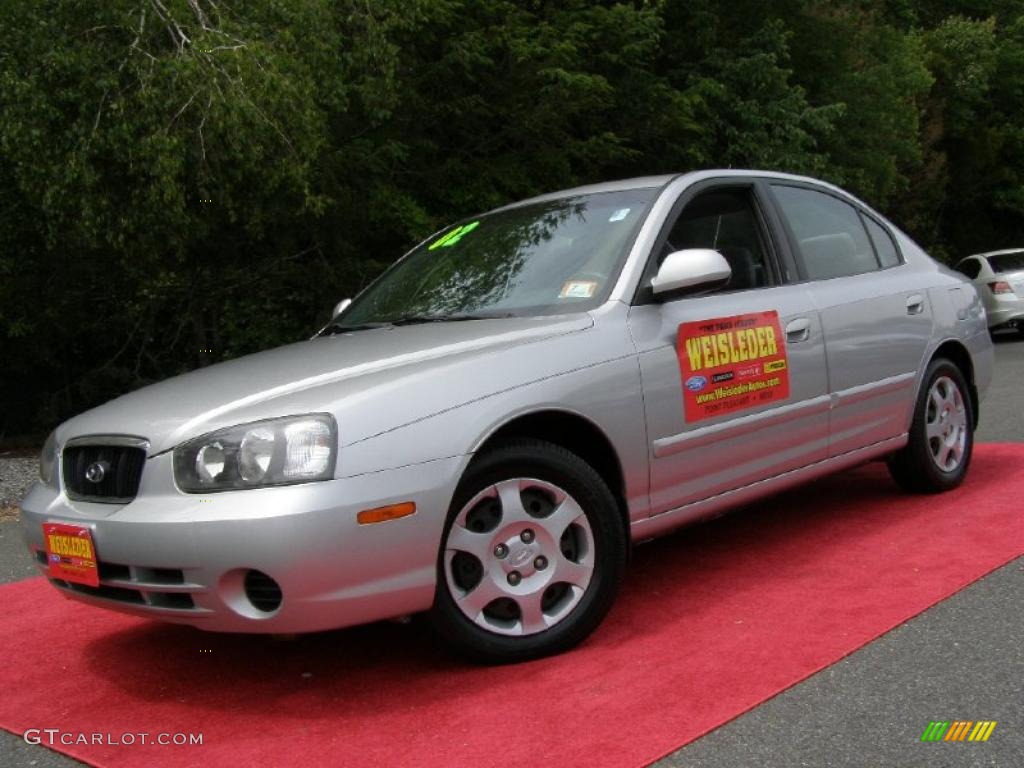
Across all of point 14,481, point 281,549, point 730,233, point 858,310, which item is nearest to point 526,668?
point 281,549

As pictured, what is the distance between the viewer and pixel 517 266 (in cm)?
464

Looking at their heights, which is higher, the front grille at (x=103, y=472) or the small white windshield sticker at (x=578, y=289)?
the small white windshield sticker at (x=578, y=289)

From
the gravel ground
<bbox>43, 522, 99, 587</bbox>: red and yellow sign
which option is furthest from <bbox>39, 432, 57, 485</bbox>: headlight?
the gravel ground

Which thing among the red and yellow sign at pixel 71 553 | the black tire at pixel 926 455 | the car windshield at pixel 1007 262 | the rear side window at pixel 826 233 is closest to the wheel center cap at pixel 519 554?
the red and yellow sign at pixel 71 553

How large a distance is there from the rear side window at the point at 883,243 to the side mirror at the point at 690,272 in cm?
186

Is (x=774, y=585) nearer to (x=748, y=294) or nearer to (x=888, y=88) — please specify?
(x=748, y=294)

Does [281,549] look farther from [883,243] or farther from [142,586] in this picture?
[883,243]

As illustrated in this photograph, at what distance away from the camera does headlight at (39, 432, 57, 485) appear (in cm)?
395

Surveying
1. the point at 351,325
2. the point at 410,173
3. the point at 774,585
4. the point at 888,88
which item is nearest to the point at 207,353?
the point at 410,173

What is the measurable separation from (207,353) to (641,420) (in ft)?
39.0

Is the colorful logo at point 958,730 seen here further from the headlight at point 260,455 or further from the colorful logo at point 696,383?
the headlight at point 260,455

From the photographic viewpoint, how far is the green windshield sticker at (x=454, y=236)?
519 centimetres

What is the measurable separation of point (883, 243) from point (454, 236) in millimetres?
2200
